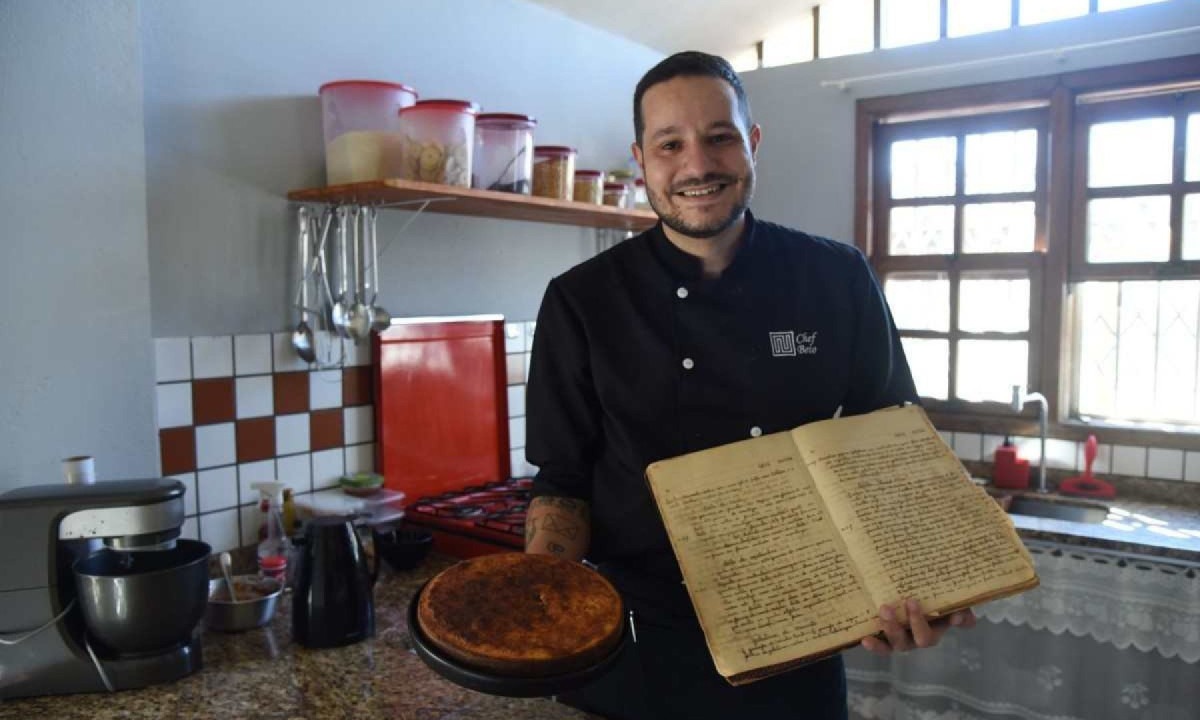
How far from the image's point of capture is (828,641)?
0.88 meters

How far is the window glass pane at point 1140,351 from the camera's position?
8.70 feet

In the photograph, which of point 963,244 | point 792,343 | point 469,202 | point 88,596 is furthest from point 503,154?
point 963,244

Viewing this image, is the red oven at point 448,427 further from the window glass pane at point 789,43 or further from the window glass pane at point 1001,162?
the window glass pane at point 1001,162

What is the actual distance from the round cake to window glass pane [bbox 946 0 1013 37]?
261cm

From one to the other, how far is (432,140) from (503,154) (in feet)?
0.80

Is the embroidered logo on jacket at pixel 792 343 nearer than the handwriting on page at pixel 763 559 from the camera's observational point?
No

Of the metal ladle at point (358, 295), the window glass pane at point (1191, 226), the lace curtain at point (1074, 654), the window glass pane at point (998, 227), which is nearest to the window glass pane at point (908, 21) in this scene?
the window glass pane at point (998, 227)

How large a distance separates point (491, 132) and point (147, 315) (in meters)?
0.90

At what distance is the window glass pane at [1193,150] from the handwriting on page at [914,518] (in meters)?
2.15

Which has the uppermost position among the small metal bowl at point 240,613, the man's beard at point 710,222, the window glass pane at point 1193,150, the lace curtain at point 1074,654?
the window glass pane at point 1193,150

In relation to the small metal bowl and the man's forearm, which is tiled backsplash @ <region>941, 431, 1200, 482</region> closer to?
the man's forearm

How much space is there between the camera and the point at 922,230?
3031 millimetres

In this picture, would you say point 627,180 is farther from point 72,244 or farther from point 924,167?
point 72,244

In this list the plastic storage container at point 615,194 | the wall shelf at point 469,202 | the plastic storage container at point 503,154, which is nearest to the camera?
the wall shelf at point 469,202
